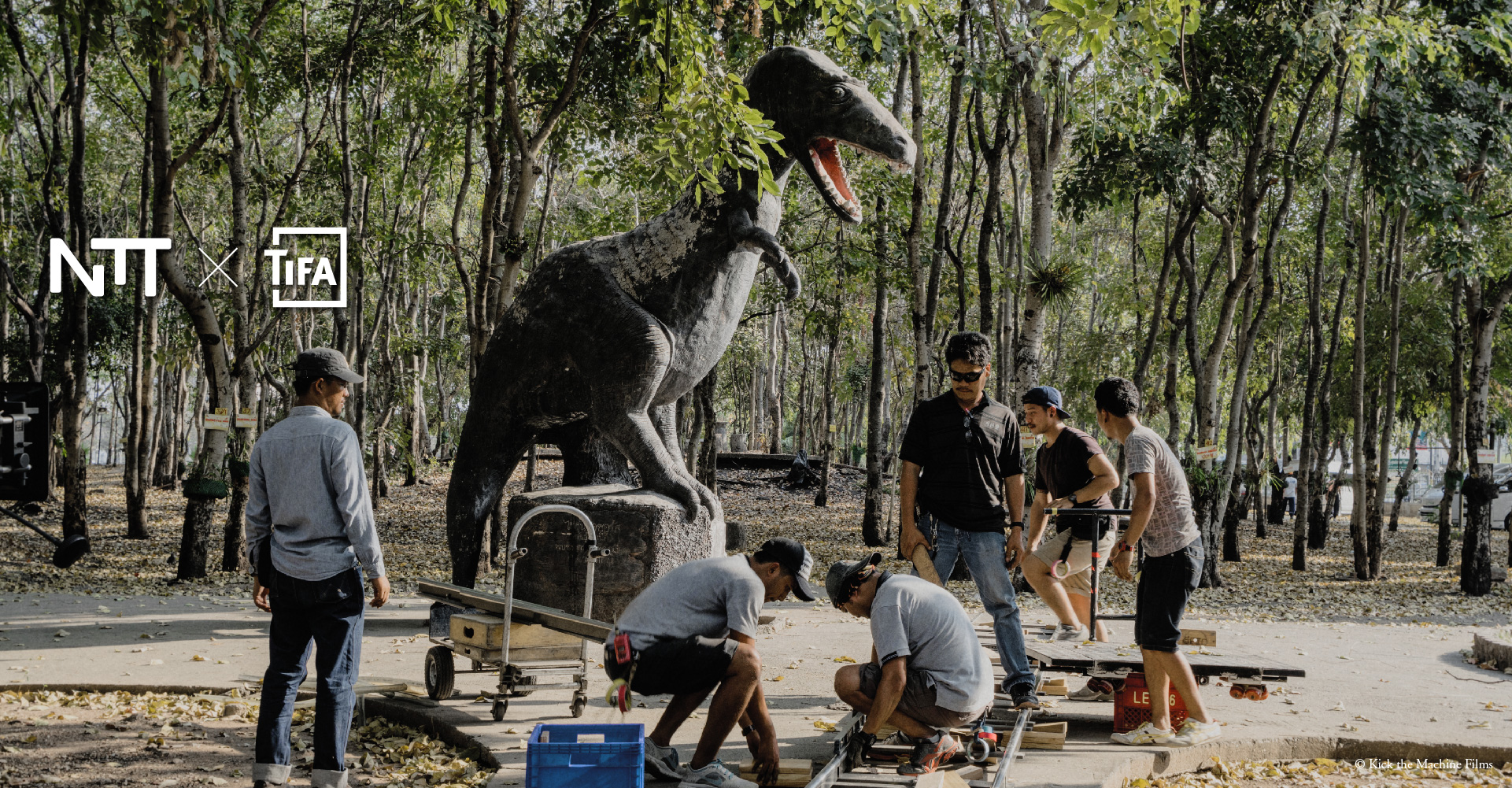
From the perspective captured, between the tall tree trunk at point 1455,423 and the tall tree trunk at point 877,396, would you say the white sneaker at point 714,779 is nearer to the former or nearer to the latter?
the tall tree trunk at point 877,396

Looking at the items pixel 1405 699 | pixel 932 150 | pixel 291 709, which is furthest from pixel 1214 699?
pixel 932 150

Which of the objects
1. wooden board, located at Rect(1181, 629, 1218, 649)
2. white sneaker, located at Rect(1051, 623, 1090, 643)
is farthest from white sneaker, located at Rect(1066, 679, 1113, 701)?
wooden board, located at Rect(1181, 629, 1218, 649)

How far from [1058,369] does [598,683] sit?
26.1m

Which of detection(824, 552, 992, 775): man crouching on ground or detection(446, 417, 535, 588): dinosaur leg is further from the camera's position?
detection(446, 417, 535, 588): dinosaur leg

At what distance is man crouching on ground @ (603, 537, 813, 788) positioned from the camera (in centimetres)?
435

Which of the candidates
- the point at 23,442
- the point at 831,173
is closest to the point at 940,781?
the point at 831,173

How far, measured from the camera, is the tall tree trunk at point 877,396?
16.0m

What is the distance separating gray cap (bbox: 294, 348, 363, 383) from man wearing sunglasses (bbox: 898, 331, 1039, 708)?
2.53m

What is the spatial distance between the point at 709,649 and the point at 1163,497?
226 cm

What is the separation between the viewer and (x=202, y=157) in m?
12.6

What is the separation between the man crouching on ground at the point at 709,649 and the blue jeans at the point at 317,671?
1.00 metres

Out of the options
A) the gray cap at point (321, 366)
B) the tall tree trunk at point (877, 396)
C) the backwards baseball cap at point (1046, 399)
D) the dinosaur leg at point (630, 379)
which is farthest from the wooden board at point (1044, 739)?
the tall tree trunk at point (877, 396)

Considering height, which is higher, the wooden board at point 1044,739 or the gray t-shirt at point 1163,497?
the gray t-shirt at point 1163,497

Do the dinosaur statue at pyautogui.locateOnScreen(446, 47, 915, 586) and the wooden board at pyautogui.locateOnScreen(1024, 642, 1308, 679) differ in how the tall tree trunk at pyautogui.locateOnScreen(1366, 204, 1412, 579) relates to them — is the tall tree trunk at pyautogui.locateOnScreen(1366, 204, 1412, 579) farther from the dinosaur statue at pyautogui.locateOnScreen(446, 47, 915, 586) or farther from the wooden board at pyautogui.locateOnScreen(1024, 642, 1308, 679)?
the wooden board at pyautogui.locateOnScreen(1024, 642, 1308, 679)
